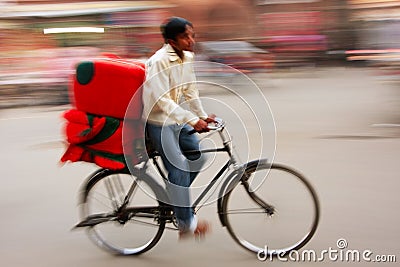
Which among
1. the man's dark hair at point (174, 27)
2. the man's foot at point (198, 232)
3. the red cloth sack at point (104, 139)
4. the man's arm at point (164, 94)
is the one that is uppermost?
the man's dark hair at point (174, 27)

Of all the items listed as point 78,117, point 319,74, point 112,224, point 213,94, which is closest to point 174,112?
point 78,117

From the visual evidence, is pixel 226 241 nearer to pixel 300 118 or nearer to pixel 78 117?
pixel 78 117

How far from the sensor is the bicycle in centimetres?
321

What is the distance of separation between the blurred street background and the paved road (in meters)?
0.01

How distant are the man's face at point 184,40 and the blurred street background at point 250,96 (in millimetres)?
1416

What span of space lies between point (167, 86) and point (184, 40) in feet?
0.96

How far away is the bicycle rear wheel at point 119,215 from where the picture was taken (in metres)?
3.41

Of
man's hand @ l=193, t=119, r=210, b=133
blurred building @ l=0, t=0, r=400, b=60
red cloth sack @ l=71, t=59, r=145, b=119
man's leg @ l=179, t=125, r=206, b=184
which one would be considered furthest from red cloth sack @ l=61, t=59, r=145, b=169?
blurred building @ l=0, t=0, r=400, b=60

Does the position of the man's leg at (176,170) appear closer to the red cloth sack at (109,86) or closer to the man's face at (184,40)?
the red cloth sack at (109,86)

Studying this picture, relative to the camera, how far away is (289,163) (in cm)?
554

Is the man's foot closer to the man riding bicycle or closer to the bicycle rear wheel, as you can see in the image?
the man riding bicycle

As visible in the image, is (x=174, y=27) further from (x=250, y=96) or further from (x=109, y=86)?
(x=250, y=96)

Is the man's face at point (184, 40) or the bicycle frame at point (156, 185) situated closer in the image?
the man's face at point (184, 40)

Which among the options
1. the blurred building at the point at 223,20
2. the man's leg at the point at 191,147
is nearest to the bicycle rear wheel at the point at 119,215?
the man's leg at the point at 191,147
